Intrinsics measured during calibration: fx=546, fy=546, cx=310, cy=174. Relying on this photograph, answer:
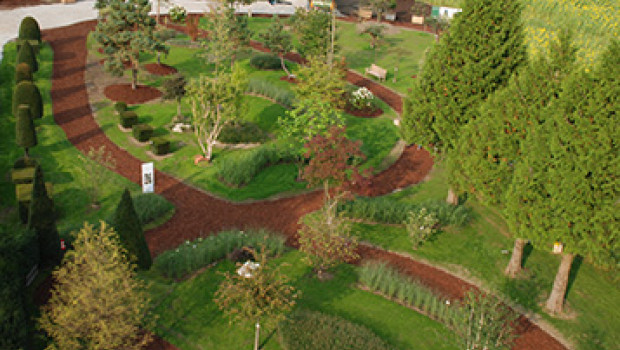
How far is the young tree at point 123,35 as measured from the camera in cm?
4209

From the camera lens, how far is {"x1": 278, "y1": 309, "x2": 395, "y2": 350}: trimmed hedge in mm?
20938

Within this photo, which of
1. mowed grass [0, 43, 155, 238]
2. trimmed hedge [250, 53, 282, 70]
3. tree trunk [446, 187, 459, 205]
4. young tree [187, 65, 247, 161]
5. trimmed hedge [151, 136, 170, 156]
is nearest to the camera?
mowed grass [0, 43, 155, 238]

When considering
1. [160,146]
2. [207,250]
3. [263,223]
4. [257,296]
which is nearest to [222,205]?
[263,223]

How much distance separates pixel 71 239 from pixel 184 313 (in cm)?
705

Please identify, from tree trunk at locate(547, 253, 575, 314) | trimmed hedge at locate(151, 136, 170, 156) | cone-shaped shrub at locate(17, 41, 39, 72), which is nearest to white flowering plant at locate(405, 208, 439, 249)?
tree trunk at locate(547, 253, 575, 314)

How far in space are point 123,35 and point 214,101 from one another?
12.4 m

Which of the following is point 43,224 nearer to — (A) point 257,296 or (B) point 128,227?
(B) point 128,227

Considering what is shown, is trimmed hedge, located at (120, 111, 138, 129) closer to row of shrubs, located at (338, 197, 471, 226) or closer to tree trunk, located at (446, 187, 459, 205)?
row of shrubs, located at (338, 197, 471, 226)

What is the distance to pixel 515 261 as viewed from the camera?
26.2 m

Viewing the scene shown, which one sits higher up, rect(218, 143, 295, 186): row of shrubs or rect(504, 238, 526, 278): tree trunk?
rect(218, 143, 295, 186): row of shrubs

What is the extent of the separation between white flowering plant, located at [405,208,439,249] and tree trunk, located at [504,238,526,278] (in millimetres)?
4125

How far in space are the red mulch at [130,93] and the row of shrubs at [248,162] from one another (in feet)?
38.4

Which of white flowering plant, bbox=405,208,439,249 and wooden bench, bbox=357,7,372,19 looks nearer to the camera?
white flowering plant, bbox=405,208,439,249

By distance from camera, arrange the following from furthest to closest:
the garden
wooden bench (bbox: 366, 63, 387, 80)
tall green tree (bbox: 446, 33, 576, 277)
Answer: wooden bench (bbox: 366, 63, 387, 80)
tall green tree (bbox: 446, 33, 576, 277)
the garden
